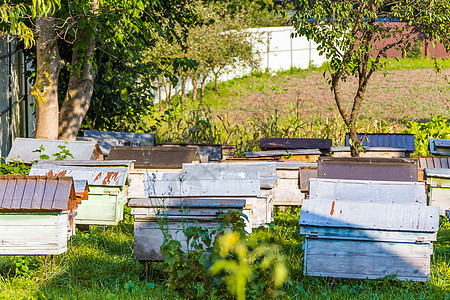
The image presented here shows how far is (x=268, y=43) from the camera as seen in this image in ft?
86.2

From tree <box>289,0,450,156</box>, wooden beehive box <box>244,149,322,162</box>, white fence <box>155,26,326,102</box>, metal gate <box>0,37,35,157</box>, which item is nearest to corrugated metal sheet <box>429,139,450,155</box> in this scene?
tree <box>289,0,450,156</box>

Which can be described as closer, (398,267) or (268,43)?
(398,267)

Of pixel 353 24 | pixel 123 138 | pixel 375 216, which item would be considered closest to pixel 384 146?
pixel 353 24

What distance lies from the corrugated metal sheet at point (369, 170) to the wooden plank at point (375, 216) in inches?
61.3

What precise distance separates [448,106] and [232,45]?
27.7 ft

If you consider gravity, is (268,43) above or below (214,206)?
above

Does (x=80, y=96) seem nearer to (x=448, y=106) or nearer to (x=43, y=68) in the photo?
(x=43, y=68)

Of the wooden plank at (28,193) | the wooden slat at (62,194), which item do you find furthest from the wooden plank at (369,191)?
the wooden plank at (28,193)

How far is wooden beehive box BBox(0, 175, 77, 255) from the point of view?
4.54 metres

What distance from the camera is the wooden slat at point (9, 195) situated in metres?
4.52

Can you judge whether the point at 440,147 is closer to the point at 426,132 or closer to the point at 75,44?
the point at 426,132

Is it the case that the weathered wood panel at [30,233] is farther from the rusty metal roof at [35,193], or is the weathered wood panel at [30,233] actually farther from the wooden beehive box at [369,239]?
the wooden beehive box at [369,239]

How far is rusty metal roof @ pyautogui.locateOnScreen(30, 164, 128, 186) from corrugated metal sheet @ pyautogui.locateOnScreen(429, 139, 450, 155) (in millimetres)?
5061

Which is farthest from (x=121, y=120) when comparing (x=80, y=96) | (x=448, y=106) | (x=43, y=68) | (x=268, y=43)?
(x=268, y=43)
